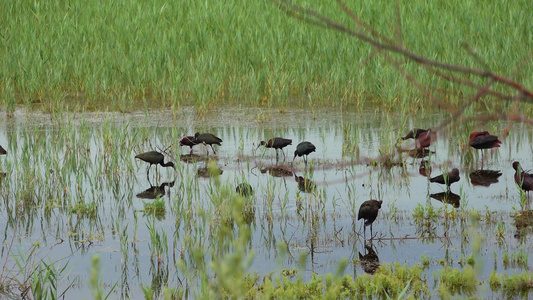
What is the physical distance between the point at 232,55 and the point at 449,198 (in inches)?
235

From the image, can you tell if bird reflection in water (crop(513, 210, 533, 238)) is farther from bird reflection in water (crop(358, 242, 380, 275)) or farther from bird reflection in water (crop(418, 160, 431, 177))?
bird reflection in water (crop(418, 160, 431, 177))

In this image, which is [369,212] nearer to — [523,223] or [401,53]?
[523,223]

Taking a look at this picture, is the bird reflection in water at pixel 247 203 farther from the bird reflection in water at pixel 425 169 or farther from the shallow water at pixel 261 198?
the bird reflection in water at pixel 425 169

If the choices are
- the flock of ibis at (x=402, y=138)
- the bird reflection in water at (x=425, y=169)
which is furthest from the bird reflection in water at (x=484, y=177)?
the bird reflection in water at (x=425, y=169)

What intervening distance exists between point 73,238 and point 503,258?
2.51m

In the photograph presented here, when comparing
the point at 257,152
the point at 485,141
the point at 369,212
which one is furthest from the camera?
the point at 257,152

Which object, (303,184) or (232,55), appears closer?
(303,184)

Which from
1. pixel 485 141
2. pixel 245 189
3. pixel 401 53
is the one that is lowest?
pixel 245 189

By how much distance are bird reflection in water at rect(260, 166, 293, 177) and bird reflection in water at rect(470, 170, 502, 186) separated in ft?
4.83

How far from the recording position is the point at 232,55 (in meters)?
10.9

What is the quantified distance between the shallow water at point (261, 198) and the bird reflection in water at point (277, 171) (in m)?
0.01

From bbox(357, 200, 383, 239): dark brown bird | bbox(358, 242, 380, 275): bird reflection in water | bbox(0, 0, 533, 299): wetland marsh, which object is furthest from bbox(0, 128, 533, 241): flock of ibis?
bbox(358, 242, 380, 275): bird reflection in water

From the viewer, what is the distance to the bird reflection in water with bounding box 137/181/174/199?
5680mm

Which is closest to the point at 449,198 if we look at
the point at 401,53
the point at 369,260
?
the point at 369,260
